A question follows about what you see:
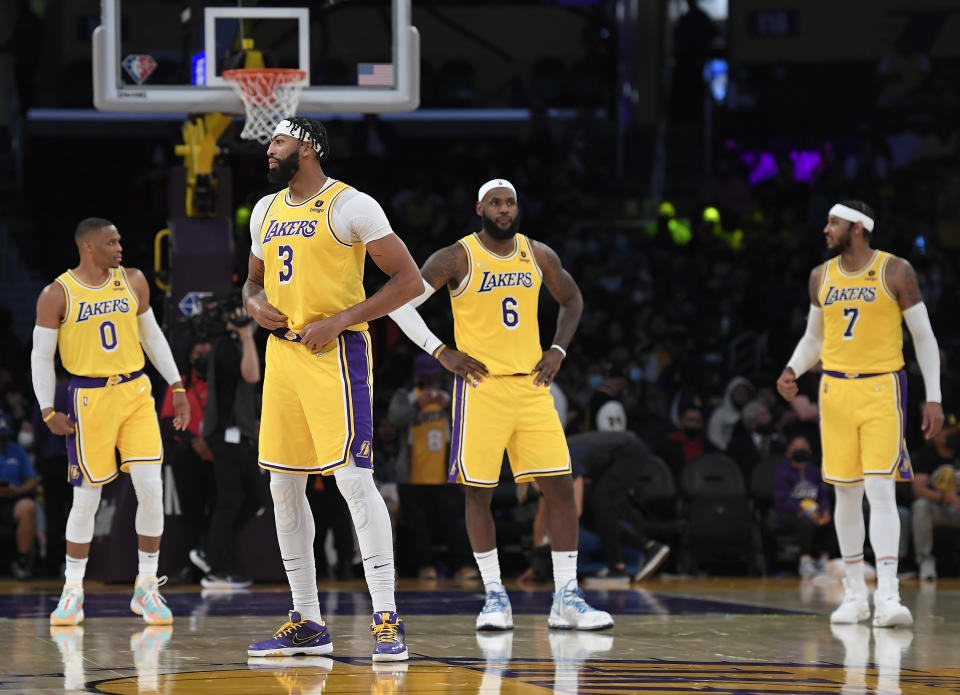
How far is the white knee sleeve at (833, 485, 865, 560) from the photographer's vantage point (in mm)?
9539

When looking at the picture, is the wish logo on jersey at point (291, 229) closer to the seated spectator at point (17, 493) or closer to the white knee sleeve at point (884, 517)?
the white knee sleeve at point (884, 517)

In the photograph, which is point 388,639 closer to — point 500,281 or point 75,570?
point 500,281

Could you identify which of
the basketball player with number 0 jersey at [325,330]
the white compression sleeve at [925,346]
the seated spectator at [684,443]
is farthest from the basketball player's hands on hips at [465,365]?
the seated spectator at [684,443]

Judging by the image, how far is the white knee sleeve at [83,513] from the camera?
30.3 ft

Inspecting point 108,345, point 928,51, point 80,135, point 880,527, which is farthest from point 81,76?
point 880,527

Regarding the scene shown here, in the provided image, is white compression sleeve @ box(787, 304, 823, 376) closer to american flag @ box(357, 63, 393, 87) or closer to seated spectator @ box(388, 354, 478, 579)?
american flag @ box(357, 63, 393, 87)

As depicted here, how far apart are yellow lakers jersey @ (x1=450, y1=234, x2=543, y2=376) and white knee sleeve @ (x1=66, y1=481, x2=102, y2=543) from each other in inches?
92.5

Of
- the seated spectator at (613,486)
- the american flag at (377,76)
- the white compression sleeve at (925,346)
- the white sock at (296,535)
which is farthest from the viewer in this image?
the seated spectator at (613,486)

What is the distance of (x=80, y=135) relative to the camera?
23703mm

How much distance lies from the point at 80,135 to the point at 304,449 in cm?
1768

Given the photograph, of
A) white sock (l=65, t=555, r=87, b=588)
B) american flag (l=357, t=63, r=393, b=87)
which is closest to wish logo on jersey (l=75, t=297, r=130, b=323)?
white sock (l=65, t=555, r=87, b=588)

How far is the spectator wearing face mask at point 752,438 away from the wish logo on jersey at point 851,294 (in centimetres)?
548

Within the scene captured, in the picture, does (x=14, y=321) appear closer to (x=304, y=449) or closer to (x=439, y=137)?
(x=439, y=137)

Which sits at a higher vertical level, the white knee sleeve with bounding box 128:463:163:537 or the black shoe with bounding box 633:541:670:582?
the white knee sleeve with bounding box 128:463:163:537
